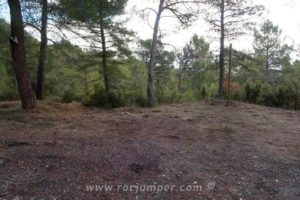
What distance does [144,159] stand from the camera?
4.52 meters

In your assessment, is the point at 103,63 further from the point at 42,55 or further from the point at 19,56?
the point at 19,56

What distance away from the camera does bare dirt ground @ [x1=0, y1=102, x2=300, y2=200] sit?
11.8 feet

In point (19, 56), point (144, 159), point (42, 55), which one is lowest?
point (144, 159)


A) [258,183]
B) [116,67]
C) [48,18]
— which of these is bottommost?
[258,183]

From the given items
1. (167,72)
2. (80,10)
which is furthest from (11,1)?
(167,72)

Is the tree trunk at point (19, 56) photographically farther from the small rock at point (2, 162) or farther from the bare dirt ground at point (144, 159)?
the small rock at point (2, 162)

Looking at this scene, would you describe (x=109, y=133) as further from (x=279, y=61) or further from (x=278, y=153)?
(x=279, y=61)

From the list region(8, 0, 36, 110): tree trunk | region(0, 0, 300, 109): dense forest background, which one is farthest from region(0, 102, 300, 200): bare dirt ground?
region(0, 0, 300, 109): dense forest background

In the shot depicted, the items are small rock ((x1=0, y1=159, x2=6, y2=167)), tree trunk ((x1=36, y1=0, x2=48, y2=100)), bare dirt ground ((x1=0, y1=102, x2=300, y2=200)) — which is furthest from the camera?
tree trunk ((x1=36, y1=0, x2=48, y2=100))

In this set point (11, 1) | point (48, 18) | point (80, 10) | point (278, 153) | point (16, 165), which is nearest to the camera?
point (16, 165)

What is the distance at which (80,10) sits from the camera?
25.0ft

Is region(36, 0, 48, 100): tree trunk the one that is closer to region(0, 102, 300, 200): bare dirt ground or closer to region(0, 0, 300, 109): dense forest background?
region(0, 0, 300, 109): dense forest background

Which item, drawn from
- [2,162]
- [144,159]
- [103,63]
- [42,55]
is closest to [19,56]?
[42,55]

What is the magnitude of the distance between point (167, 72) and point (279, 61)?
1042 cm
